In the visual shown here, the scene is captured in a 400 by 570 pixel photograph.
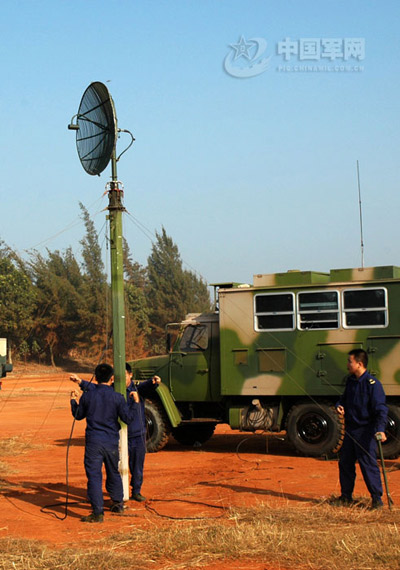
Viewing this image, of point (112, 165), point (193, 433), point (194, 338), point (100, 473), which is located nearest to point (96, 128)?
point (112, 165)

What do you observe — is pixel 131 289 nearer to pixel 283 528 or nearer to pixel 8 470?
pixel 8 470

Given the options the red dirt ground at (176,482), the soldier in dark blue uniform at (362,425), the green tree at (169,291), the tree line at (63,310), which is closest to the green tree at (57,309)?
the tree line at (63,310)

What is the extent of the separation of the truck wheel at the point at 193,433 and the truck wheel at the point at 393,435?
14.5 feet

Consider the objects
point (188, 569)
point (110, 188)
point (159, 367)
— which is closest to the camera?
point (188, 569)

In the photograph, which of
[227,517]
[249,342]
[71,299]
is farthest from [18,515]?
[71,299]

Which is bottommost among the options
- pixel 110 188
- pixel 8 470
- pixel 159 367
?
pixel 8 470

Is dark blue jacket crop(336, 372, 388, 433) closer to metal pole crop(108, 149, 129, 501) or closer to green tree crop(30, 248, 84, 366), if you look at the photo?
metal pole crop(108, 149, 129, 501)

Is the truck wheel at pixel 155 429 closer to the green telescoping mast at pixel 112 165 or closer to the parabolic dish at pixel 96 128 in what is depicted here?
the green telescoping mast at pixel 112 165

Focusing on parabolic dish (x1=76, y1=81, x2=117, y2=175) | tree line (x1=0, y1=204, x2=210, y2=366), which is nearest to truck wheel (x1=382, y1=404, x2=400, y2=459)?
parabolic dish (x1=76, y1=81, x2=117, y2=175)

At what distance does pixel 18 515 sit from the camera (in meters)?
10.2

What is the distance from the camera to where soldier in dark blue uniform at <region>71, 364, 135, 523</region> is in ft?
31.9

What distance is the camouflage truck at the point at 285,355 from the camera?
14891 millimetres

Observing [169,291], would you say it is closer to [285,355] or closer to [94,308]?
[94,308]

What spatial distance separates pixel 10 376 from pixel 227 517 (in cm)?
4197
